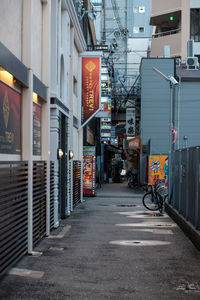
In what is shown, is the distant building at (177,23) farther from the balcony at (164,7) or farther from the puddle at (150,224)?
the puddle at (150,224)

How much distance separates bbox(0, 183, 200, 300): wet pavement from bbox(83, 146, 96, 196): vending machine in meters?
12.9

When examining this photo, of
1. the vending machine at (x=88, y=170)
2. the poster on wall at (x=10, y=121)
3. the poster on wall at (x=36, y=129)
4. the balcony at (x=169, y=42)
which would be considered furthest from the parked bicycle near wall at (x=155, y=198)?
the balcony at (x=169, y=42)

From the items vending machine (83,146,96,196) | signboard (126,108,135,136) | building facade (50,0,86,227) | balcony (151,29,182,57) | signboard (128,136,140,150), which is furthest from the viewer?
balcony (151,29,182,57)

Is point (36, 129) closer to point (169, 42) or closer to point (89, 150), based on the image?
point (89, 150)

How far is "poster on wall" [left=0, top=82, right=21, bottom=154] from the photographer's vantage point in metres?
8.37

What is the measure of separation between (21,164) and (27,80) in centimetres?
176

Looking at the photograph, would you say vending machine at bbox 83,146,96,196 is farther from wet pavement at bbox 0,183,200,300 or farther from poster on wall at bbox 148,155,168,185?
wet pavement at bbox 0,183,200,300

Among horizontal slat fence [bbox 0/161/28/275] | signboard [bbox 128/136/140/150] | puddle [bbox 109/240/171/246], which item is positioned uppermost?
signboard [bbox 128/136/140/150]

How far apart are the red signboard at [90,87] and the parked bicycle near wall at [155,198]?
496 centimetres

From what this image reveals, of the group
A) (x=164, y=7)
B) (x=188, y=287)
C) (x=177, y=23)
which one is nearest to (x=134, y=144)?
(x=164, y=7)

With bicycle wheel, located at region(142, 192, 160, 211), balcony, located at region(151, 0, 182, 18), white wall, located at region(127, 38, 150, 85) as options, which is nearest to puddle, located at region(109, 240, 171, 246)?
bicycle wheel, located at region(142, 192, 160, 211)

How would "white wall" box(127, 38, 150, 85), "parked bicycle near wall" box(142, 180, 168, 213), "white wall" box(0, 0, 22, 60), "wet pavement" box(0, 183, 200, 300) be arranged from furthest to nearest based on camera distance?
"white wall" box(127, 38, 150, 85) < "parked bicycle near wall" box(142, 180, 168, 213) < "white wall" box(0, 0, 22, 60) < "wet pavement" box(0, 183, 200, 300)

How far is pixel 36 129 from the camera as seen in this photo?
12.0 m

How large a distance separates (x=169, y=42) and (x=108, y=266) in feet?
141
